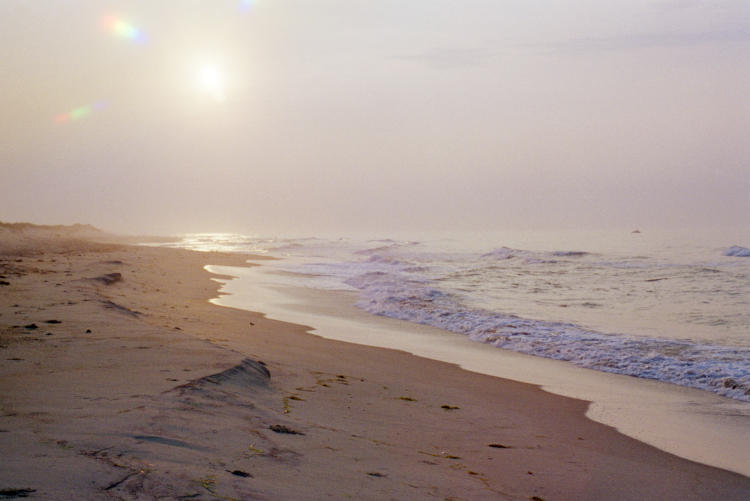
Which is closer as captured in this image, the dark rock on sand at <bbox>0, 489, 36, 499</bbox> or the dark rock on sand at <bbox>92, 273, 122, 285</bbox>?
the dark rock on sand at <bbox>0, 489, 36, 499</bbox>

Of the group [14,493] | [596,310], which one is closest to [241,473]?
[14,493]

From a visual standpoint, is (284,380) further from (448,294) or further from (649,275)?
(649,275)

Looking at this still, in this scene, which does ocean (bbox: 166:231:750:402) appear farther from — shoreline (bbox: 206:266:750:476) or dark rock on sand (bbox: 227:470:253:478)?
dark rock on sand (bbox: 227:470:253:478)

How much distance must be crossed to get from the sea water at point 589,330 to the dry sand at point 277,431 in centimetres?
78

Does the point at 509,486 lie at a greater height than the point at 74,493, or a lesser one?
lesser

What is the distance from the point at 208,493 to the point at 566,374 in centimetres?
596

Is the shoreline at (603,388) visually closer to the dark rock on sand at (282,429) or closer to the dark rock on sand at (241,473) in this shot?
the dark rock on sand at (282,429)

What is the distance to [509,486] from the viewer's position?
352 centimetres

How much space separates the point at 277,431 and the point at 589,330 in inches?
310

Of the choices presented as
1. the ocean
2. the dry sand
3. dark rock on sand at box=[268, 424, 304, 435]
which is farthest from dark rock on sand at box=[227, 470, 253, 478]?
the ocean

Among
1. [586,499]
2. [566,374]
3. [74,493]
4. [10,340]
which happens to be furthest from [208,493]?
[566,374]

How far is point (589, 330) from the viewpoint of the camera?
33.2 ft

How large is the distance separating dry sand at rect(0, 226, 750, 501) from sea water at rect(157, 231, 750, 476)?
0.78 meters

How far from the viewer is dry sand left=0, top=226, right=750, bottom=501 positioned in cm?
273
